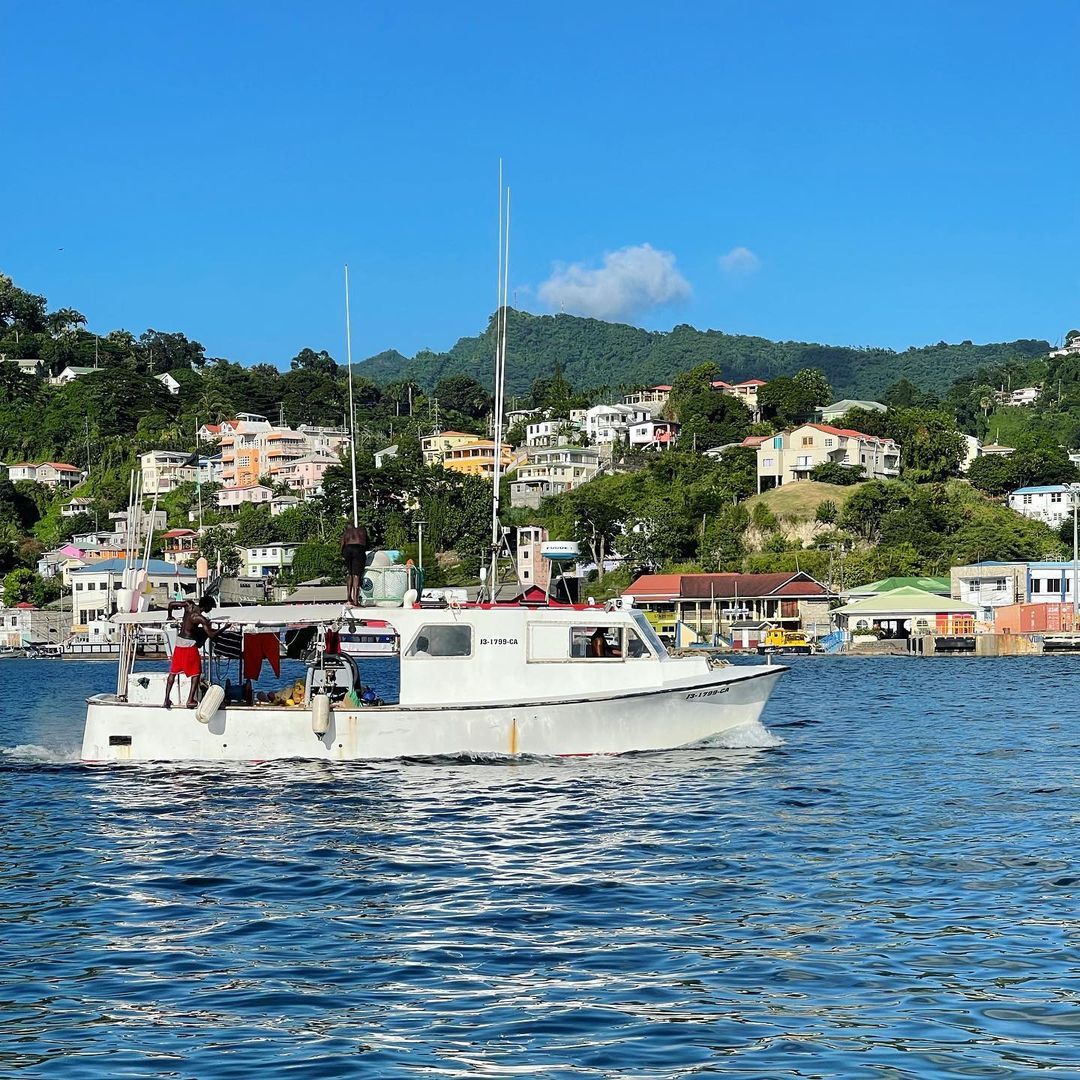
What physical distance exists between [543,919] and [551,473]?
498 feet

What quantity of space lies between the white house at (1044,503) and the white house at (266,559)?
73.1 metres

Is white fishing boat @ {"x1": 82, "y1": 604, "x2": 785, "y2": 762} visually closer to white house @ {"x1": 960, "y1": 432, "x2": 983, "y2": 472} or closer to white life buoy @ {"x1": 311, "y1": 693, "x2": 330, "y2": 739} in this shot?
white life buoy @ {"x1": 311, "y1": 693, "x2": 330, "y2": 739}

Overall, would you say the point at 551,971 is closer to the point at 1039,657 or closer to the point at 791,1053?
the point at 791,1053

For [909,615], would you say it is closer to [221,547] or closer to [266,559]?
[266,559]

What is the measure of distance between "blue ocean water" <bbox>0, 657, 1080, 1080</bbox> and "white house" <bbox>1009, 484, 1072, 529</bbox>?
124 meters

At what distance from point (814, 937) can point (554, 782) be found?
9.77 m

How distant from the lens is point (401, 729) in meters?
25.1

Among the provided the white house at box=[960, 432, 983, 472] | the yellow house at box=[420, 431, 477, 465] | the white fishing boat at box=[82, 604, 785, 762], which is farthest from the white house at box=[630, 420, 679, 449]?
the white fishing boat at box=[82, 604, 785, 762]

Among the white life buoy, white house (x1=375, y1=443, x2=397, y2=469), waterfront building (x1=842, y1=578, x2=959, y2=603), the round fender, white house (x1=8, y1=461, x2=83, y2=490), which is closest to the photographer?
the white life buoy

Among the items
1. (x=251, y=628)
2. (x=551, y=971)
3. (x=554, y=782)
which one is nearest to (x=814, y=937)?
(x=551, y=971)

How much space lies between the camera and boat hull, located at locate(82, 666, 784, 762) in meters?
25.1

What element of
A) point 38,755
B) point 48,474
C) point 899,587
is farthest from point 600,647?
point 48,474

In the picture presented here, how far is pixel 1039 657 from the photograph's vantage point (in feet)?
311

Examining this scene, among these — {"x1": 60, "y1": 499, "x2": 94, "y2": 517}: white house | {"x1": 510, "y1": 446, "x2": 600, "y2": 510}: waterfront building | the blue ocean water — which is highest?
{"x1": 510, "y1": 446, "x2": 600, "y2": 510}: waterfront building
